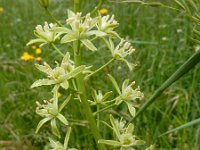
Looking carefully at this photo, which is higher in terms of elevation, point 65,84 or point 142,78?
point 65,84

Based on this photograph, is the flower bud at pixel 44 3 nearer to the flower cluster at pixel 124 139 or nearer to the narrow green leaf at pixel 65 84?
the narrow green leaf at pixel 65 84

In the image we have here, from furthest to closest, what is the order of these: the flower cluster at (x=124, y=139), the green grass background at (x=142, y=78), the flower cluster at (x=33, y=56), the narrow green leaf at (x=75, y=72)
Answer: the flower cluster at (x=33, y=56) → the green grass background at (x=142, y=78) → the flower cluster at (x=124, y=139) → the narrow green leaf at (x=75, y=72)

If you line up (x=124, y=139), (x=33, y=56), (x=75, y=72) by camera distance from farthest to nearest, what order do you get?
(x=33, y=56) → (x=124, y=139) → (x=75, y=72)

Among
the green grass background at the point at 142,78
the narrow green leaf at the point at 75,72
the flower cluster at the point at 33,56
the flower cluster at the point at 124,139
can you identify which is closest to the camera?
the narrow green leaf at the point at 75,72

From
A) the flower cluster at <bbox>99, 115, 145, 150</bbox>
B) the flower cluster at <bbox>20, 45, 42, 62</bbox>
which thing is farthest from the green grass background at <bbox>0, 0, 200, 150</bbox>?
the flower cluster at <bbox>99, 115, 145, 150</bbox>

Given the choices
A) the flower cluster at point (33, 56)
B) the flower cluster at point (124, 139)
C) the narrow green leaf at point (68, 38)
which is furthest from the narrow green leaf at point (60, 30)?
the flower cluster at point (33, 56)

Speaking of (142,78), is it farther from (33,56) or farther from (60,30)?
(60,30)

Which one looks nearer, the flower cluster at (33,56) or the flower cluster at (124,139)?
the flower cluster at (124,139)

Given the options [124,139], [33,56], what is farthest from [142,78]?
[124,139]

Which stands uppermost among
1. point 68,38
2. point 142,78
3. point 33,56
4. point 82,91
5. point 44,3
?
point 44,3
